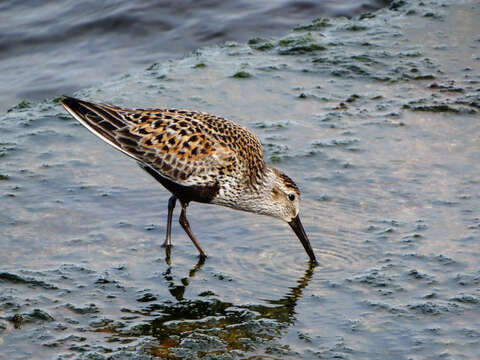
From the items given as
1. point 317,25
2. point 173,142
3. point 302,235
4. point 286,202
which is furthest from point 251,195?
point 317,25

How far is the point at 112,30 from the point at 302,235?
7.67m

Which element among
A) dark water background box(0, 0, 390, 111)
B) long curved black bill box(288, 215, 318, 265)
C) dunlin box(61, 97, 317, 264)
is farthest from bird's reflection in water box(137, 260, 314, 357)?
dark water background box(0, 0, 390, 111)

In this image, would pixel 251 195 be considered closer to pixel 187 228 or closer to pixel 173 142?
pixel 187 228

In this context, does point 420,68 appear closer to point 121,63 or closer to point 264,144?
point 264,144

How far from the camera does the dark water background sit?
42.9 feet

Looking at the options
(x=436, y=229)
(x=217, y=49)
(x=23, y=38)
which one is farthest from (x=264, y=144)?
(x=23, y=38)

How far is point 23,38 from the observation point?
14094 mm

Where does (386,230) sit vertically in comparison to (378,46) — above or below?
below

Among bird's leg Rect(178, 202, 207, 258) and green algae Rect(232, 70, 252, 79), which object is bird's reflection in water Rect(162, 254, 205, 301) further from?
green algae Rect(232, 70, 252, 79)

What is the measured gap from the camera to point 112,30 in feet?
47.9

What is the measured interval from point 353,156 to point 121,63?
498 centimetres

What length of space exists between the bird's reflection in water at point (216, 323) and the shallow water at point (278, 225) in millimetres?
18

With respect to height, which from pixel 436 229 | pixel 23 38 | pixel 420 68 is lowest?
pixel 436 229

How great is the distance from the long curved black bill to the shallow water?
0.41 ft
